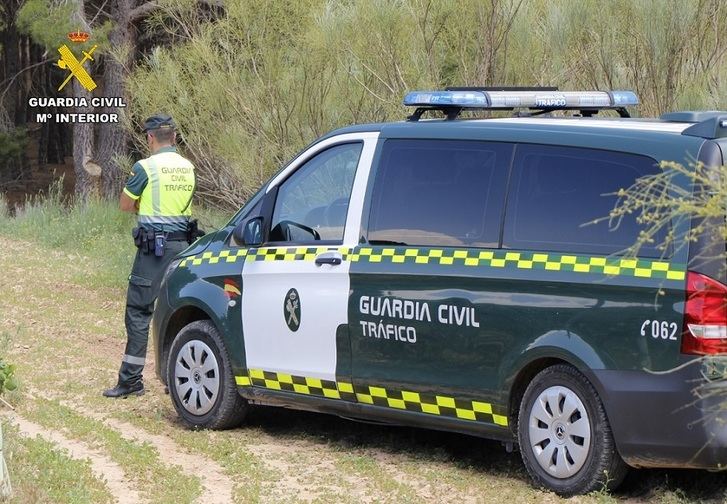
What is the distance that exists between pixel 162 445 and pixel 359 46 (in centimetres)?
644

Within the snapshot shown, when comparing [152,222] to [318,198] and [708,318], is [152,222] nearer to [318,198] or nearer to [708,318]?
[318,198]

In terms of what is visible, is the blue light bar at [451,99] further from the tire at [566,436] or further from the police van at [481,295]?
the tire at [566,436]

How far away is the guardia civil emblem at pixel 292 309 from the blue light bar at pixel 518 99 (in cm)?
122

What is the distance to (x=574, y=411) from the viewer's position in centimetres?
636

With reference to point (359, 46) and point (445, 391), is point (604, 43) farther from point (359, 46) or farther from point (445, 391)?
point (445, 391)

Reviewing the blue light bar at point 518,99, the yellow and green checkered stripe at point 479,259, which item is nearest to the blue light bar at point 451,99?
the blue light bar at point 518,99

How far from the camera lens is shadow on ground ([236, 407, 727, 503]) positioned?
21.5ft

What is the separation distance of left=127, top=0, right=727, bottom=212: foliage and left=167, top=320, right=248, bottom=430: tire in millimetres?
4954

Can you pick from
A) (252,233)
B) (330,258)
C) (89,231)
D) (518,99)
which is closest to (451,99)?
(518,99)

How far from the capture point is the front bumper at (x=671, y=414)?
5820mm

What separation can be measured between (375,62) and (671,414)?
26.2 feet

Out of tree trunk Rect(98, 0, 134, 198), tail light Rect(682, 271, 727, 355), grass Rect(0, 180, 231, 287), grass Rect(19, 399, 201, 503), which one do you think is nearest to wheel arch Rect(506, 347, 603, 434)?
tail light Rect(682, 271, 727, 355)

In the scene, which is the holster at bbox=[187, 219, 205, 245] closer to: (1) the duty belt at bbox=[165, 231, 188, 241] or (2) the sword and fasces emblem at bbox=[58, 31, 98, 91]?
(1) the duty belt at bbox=[165, 231, 188, 241]

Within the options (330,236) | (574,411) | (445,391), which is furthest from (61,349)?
(574,411)
